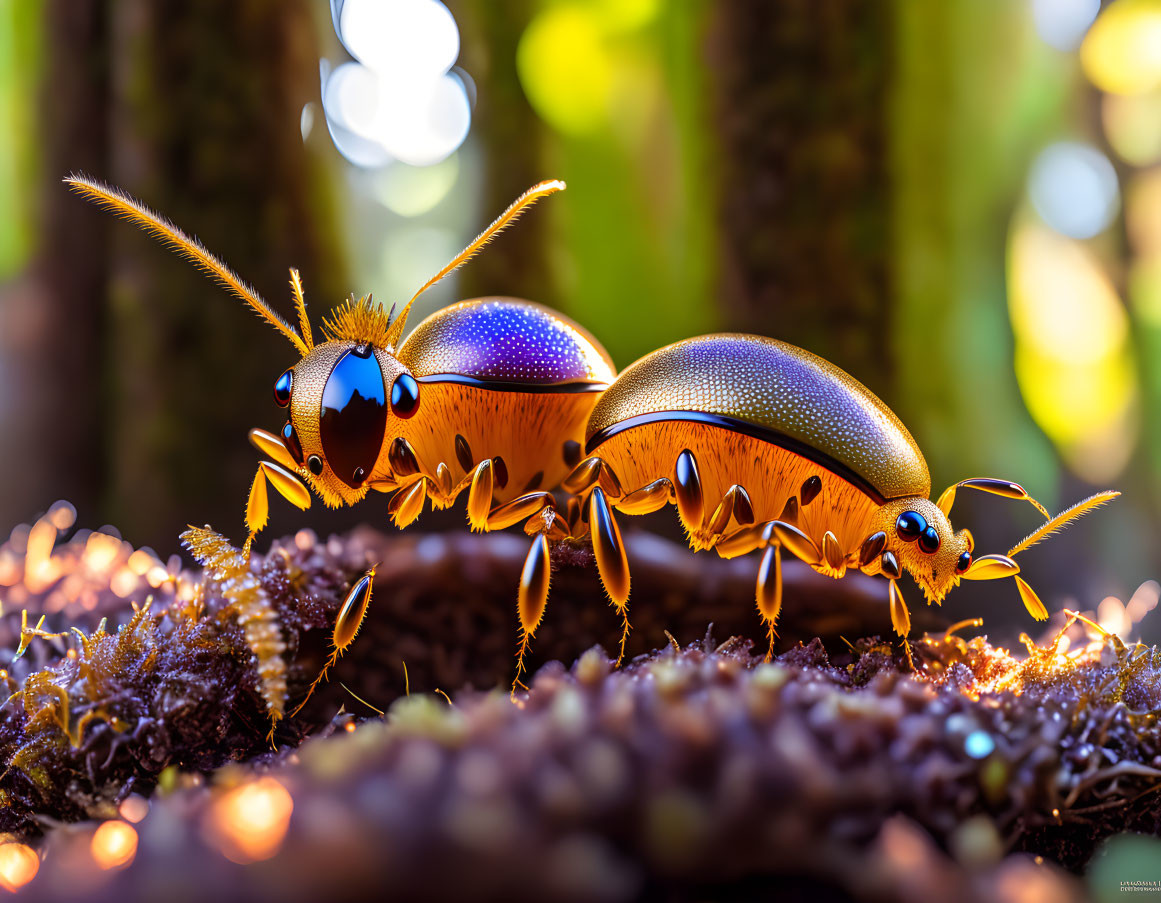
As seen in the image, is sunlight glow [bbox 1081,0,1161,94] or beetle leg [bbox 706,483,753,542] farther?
sunlight glow [bbox 1081,0,1161,94]

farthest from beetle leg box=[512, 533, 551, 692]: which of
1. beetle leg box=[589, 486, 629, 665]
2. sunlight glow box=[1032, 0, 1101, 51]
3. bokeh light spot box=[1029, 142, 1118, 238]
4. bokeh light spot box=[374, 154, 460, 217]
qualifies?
sunlight glow box=[1032, 0, 1101, 51]

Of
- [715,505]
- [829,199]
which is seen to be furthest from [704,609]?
[829,199]

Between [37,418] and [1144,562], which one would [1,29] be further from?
[1144,562]

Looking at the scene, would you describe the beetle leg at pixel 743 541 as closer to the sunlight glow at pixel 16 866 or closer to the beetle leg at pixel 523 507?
the beetle leg at pixel 523 507

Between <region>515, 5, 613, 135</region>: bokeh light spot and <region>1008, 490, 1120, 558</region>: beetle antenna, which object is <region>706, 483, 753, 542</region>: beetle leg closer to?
<region>1008, 490, 1120, 558</region>: beetle antenna

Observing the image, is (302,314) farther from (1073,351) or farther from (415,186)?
(1073,351)

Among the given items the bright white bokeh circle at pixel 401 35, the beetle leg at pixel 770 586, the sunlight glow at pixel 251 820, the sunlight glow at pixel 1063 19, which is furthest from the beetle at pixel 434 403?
the sunlight glow at pixel 1063 19

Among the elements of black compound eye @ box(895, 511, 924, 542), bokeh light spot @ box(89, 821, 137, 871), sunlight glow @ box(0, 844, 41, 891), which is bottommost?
sunlight glow @ box(0, 844, 41, 891)
